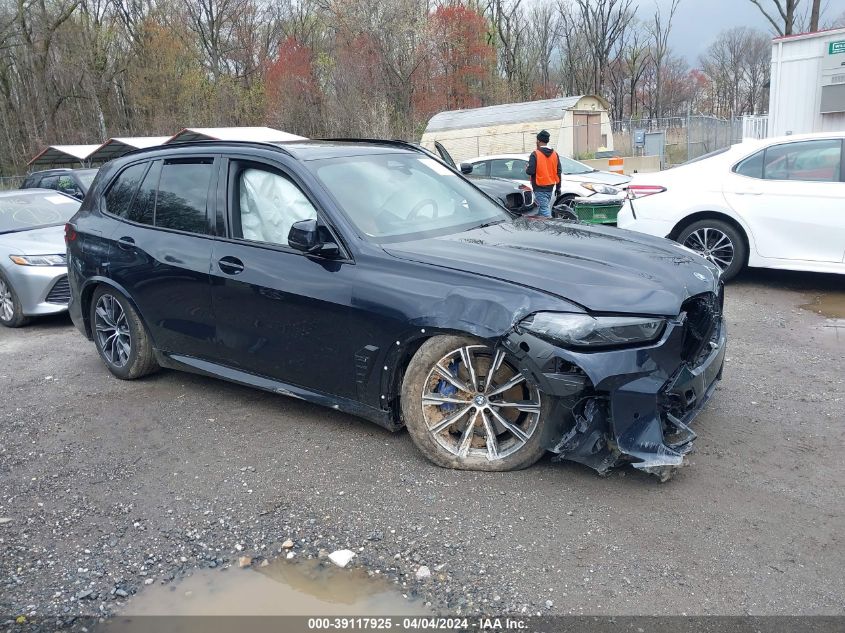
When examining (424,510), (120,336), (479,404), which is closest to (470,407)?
(479,404)

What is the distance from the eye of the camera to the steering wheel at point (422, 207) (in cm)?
438

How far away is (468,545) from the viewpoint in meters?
3.07

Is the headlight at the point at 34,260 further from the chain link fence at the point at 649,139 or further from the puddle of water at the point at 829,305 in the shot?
the chain link fence at the point at 649,139

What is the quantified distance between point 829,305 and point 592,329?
4737 mm

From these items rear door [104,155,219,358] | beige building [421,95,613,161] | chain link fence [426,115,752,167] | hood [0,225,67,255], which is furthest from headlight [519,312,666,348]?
beige building [421,95,613,161]

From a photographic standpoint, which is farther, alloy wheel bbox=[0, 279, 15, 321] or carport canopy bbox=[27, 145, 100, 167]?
carport canopy bbox=[27, 145, 100, 167]

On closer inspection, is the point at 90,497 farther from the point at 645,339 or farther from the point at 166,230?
the point at 645,339

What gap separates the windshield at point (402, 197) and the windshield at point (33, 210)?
568cm

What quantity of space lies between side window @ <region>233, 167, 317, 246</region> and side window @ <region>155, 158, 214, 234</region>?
30cm

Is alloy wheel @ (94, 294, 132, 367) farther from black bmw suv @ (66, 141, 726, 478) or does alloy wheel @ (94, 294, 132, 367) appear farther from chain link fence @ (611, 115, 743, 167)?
chain link fence @ (611, 115, 743, 167)

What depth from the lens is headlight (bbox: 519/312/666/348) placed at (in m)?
3.26

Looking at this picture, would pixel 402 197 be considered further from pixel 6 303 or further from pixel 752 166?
pixel 6 303

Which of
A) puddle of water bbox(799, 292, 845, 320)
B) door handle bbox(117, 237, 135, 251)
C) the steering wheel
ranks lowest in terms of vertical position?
puddle of water bbox(799, 292, 845, 320)

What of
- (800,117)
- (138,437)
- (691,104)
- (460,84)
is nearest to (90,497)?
(138,437)
